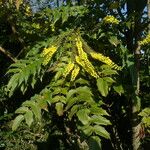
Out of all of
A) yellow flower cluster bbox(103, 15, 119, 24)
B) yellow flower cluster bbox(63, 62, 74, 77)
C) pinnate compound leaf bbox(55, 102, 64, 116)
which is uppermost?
yellow flower cluster bbox(103, 15, 119, 24)

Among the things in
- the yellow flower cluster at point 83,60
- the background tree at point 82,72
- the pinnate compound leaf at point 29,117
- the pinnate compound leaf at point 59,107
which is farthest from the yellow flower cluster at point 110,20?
the pinnate compound leaf at point 29,117

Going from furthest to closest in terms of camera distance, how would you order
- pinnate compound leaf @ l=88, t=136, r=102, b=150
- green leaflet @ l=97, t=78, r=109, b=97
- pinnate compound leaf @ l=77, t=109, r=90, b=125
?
green leaflet @ l=97, t=78, r=109, b=97
pinnate compound leaf @ l=77, t=109, r=90, b=125
pinnate compound leaf @ l=88, t=136, r=102, b=150

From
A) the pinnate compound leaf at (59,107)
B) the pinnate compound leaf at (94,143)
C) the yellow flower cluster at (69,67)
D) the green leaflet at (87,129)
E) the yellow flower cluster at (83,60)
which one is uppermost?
the yellow flower cluster at (83,60)

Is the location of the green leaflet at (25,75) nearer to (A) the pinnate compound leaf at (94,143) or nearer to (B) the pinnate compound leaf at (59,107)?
(B) the pinnate compound leaf at (59,107)

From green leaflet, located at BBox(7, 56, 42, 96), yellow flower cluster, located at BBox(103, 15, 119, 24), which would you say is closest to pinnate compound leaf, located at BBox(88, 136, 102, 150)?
green leaflet, located at BBox(7, 56, 42, 96)

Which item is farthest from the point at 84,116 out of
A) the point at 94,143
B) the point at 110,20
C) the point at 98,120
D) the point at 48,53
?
the point at 110,20

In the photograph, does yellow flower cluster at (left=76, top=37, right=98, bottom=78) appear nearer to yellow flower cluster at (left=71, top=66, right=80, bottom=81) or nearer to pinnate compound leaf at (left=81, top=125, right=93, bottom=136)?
yellow flower cluster at (left=71, top=66, right=80, bottom=81)

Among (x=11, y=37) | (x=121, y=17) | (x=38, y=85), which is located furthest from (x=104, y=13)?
(x=11, y=37)

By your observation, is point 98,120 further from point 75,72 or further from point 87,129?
point 75,72

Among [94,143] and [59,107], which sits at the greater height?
[59,107]

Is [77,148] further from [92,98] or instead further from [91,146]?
[91,146]

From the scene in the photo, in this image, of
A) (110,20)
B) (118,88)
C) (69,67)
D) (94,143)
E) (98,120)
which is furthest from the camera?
(110,20)

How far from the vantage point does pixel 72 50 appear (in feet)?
6.91

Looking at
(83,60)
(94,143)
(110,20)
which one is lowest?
(94,143)
